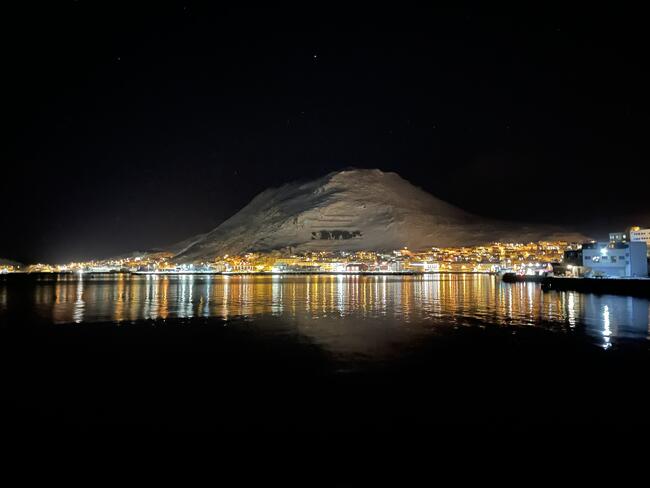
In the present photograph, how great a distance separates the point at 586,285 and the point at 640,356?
117 feet

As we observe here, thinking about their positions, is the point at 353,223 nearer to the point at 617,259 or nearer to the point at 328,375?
the point at 617,259

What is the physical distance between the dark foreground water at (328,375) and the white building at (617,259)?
31829 mm

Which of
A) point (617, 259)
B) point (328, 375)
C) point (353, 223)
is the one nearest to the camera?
point (328, 375)

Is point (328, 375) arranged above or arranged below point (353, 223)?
below

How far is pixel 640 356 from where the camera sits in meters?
13.1

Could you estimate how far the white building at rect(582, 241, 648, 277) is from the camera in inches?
1932

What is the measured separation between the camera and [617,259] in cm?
5184

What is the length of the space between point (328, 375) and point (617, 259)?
50.5m

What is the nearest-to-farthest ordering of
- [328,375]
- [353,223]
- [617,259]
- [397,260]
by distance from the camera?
[328,375], [617,259], [397,260], [353,223]

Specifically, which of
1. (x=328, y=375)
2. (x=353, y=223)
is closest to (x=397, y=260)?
(x=353, y=223)

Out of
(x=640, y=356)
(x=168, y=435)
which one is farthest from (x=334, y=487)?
(x=640, y=356)

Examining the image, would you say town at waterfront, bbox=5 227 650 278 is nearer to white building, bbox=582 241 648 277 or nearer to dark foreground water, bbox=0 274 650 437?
white building, bbox=582 241 648 277

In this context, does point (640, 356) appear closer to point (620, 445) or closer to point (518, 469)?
point (620, 445)

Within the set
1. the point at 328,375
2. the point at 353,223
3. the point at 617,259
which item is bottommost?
the point at 328,375
